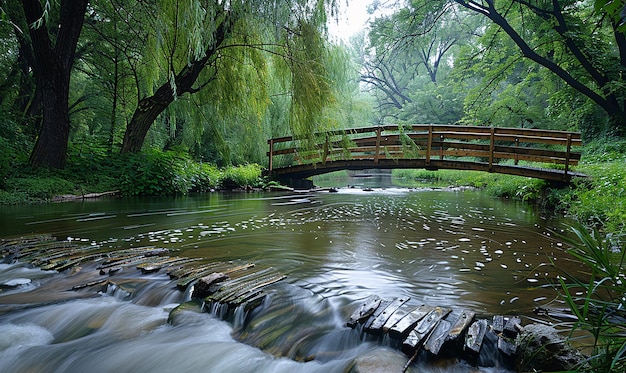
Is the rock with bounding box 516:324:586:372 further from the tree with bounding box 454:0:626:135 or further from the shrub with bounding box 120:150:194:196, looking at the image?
the tree with bounding box 454:0:626:135

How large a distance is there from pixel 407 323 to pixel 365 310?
35 cm

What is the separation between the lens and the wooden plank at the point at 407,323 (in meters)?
2.16

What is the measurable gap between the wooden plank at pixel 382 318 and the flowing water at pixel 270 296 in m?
0.06

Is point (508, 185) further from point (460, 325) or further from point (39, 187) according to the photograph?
point (39, 187)

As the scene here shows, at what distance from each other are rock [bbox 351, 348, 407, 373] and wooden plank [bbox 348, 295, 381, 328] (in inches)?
12.4

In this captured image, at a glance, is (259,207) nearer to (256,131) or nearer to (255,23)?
(255,23)

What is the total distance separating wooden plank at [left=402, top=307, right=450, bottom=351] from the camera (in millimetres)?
2035

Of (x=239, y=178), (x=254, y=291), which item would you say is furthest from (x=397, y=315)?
(x=239, y=178)

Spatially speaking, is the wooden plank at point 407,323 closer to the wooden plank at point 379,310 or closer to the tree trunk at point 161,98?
the wooden plank at point 379,310

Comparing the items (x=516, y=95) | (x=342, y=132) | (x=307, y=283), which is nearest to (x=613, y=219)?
(x=342, y=132)

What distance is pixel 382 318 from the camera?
2354mm

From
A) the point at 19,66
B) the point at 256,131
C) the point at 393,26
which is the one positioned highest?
the point at 393,26

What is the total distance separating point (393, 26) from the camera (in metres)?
13.9

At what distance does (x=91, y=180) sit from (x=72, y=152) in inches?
44.0
